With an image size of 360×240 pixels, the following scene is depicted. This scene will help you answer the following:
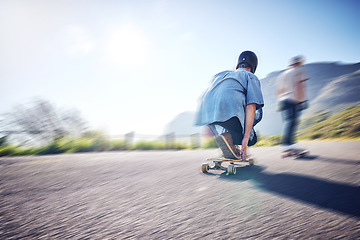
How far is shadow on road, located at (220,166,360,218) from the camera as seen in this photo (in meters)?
0.93

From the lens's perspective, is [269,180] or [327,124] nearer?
[269,180]

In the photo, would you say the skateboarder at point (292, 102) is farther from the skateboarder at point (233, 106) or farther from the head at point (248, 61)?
the skateboarder at point (233, 106)

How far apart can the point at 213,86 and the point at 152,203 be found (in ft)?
4.76

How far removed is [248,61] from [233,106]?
82 cm

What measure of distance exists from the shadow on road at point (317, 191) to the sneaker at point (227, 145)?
0.49m

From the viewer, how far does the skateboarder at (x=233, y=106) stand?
1995 millimetres

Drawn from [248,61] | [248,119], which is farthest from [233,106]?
[248,61]

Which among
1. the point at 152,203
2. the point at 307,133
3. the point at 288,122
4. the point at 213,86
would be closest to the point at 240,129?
the point at 213,86

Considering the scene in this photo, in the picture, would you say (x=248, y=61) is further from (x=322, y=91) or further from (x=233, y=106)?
(x=322, y=91)

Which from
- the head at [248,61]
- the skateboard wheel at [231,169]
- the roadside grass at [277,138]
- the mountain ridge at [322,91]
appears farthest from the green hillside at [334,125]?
the mountain ridge at [322,91]

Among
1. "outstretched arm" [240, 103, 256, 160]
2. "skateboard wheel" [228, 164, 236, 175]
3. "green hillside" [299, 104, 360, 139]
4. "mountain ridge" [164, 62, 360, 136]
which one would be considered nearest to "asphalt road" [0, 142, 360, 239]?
"skateboard wheel" [228, 164, 236, 175]

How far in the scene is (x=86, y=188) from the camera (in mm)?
1761

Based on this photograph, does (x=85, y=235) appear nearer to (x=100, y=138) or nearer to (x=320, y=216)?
(x=320, y=216)

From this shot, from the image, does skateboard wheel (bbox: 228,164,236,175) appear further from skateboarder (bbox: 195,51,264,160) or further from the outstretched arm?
the outstretched arm
